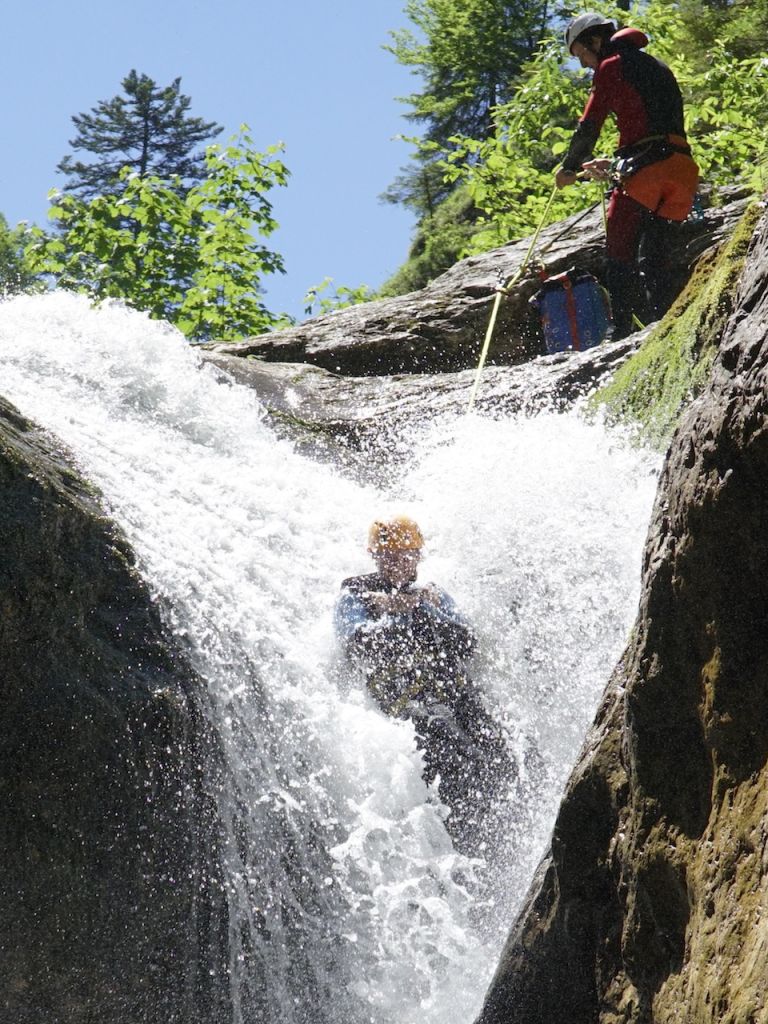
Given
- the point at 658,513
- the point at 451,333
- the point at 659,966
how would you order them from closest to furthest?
the point at 659,966
the point at 658,513
the point at 451,333

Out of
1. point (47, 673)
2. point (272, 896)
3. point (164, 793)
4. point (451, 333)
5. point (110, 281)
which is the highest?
point (110, 281)

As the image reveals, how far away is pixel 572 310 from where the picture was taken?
10766 mm

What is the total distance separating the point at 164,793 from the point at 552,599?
290cm

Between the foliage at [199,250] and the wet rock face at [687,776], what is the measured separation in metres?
17.6

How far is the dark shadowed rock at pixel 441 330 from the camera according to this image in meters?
11.8

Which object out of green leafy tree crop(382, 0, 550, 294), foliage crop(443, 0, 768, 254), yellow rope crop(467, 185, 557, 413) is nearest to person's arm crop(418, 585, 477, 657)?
yellow rope crop(467, 185, 557, 413)

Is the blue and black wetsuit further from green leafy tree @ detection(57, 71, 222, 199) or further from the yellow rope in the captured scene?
green leafy tree @ detection(57, 71, 222, 199)

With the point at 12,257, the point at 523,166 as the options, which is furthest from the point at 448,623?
the point at 12,257

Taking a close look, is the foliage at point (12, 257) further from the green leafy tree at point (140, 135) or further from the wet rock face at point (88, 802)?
the wet rock face at point (88, 802)

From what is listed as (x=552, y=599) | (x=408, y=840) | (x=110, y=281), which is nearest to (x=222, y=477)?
(x=552, y=599)

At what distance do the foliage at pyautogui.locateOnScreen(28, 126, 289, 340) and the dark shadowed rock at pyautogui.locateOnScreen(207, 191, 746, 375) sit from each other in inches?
337

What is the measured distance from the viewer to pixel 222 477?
784cm

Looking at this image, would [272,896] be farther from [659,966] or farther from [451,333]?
[451,333]

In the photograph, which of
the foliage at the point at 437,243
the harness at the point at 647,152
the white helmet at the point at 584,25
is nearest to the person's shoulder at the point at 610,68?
the white helmet at the point at 584,25
